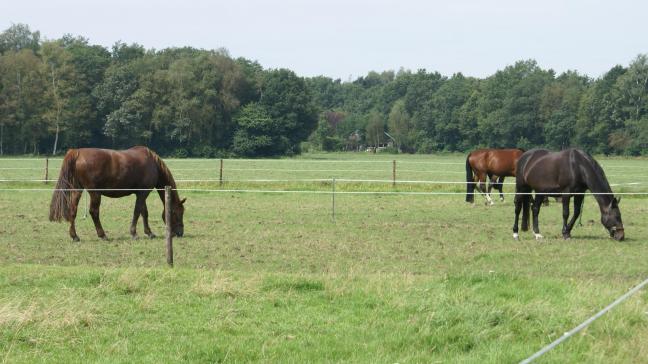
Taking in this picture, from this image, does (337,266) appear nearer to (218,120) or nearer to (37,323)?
(37,323)

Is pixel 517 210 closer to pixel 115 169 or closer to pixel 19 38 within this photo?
pixel 115 169

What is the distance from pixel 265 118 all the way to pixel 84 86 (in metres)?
17.6

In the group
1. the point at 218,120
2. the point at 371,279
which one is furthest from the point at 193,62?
the point at 371,279

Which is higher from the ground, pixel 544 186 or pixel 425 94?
pixel 425 94

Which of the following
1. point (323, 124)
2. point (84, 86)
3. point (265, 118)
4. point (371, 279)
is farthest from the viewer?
point (323, 124)

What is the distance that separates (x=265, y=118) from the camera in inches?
2923

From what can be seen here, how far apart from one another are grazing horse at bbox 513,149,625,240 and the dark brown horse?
6972 millimetres

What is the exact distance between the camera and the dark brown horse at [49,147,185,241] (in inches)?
538

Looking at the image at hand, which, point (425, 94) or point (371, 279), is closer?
point (371, 279)

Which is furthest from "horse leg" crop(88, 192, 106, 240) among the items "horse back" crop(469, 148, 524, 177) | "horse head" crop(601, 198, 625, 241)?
"horse back" crop(469, 148, 524, 177)

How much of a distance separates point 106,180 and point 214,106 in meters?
59.8

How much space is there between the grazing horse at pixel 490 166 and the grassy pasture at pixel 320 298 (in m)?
7.27

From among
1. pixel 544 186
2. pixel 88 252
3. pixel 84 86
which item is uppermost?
pixel 84 86

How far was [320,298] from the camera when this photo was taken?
7918 millimetres
